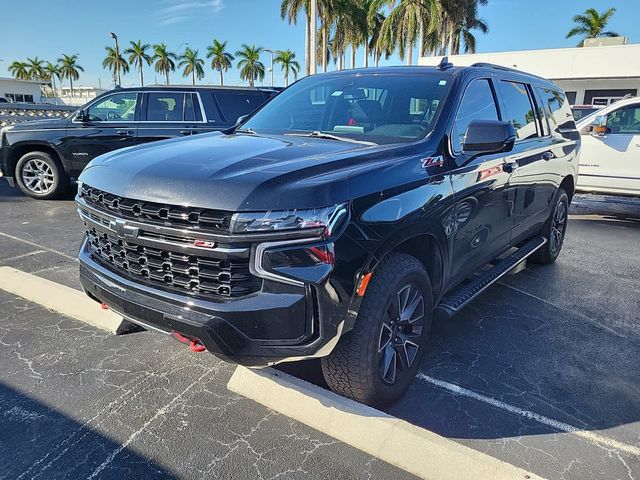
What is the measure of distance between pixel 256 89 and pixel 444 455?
7475mm

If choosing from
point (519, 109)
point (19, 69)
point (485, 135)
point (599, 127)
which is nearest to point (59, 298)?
point (485, 135)

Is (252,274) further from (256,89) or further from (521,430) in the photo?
(256,89)

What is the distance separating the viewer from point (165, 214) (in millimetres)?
2277

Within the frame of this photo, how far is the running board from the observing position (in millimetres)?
3182

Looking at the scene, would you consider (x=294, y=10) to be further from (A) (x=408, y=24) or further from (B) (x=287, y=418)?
(B) (x=287, y=418)

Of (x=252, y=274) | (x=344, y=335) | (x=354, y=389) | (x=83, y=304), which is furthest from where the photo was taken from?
(x=83, y=304)

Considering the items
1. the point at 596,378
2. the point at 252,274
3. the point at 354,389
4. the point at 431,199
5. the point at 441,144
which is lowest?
the point at 596,378

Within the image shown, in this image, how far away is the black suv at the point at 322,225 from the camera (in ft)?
7.04

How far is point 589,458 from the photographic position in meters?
2.40

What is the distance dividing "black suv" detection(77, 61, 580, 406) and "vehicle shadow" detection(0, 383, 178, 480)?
622 millimetres

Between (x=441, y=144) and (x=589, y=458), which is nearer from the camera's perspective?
(x=589, y=458)

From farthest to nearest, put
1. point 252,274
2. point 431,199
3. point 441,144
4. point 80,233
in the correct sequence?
point 80,233 < point 441,144 < point 431,199 < point 252,274

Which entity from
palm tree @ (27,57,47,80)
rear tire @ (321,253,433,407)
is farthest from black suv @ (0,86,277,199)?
palm tree @ (27,57,47,80)

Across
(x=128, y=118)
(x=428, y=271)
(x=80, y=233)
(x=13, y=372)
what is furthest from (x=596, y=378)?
(x=128, y=118)
